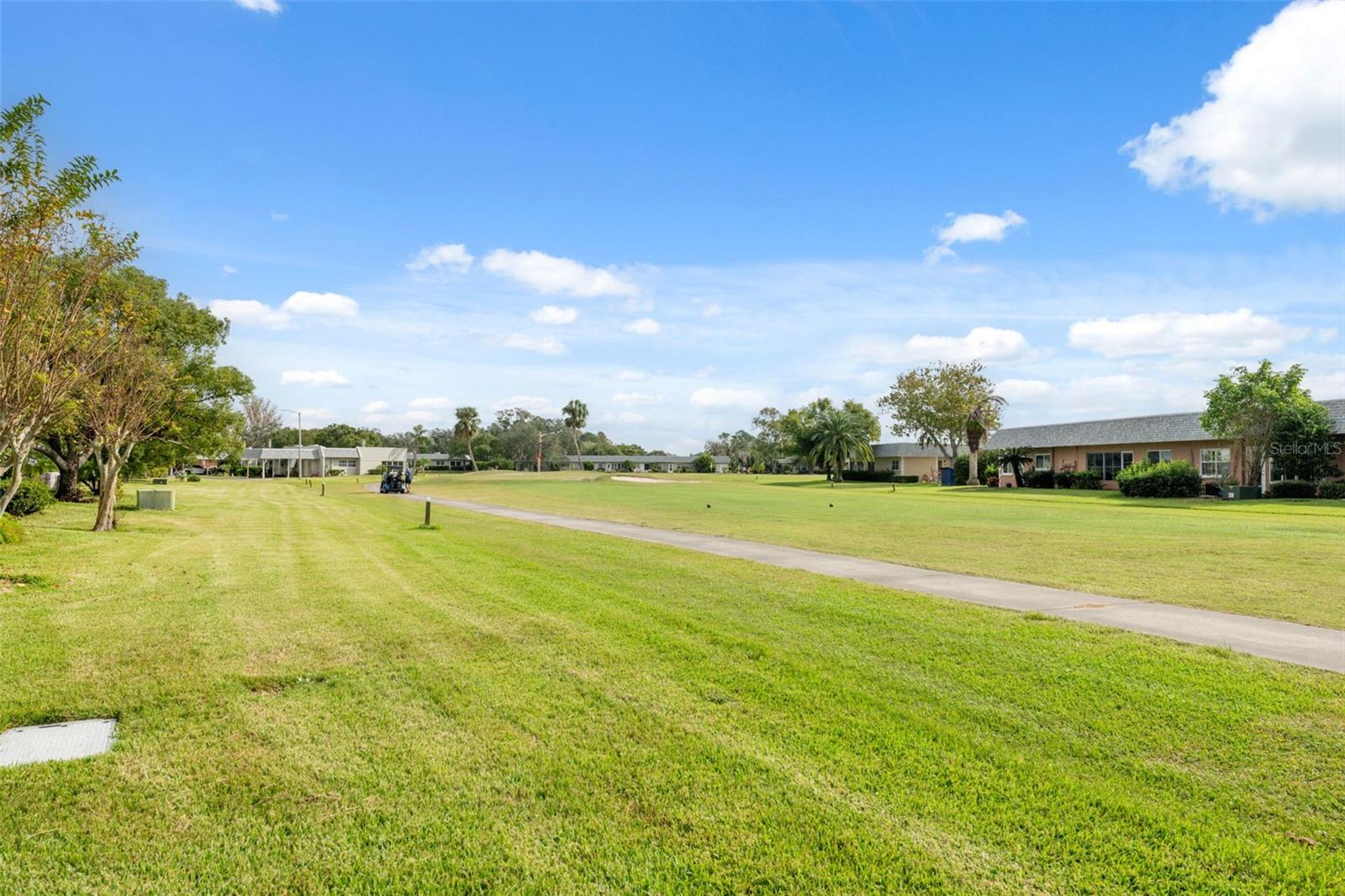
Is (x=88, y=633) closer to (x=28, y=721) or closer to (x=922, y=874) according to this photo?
(x=28, y=721)

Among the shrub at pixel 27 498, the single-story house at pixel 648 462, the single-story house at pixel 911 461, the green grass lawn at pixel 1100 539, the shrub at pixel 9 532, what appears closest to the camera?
the green grass lawn at pixel 1100 539

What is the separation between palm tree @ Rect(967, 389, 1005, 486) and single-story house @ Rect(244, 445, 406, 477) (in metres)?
62.8

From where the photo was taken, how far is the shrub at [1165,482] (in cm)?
3825

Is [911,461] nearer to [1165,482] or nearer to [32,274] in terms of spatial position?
[1165,482]

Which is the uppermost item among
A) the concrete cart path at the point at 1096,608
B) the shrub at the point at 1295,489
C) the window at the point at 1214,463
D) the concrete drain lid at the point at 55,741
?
the window at the point at 1214,463

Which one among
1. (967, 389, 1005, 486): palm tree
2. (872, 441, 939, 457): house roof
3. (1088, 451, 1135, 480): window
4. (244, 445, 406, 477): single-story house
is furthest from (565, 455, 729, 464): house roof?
(1088, 451, 1135, 480): window

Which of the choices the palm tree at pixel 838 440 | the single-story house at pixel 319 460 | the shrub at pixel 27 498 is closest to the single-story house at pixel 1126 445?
the palm tree at pixel 838 440

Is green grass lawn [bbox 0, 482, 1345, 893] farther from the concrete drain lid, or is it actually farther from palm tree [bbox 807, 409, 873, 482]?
palm tree [bbox 807, 409, 873, 482]

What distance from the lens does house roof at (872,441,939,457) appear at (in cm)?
7906

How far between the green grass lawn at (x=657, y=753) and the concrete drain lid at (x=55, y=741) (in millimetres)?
126

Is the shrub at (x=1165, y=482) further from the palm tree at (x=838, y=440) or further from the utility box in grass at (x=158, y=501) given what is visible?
the utility box in grass at (x=158, y=501)

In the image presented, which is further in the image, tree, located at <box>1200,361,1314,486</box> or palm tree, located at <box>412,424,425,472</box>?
palm tree, located at <box>412,424,425,472</box>

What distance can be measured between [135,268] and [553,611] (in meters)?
23.6

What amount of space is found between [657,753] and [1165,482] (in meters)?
A: 42.9
